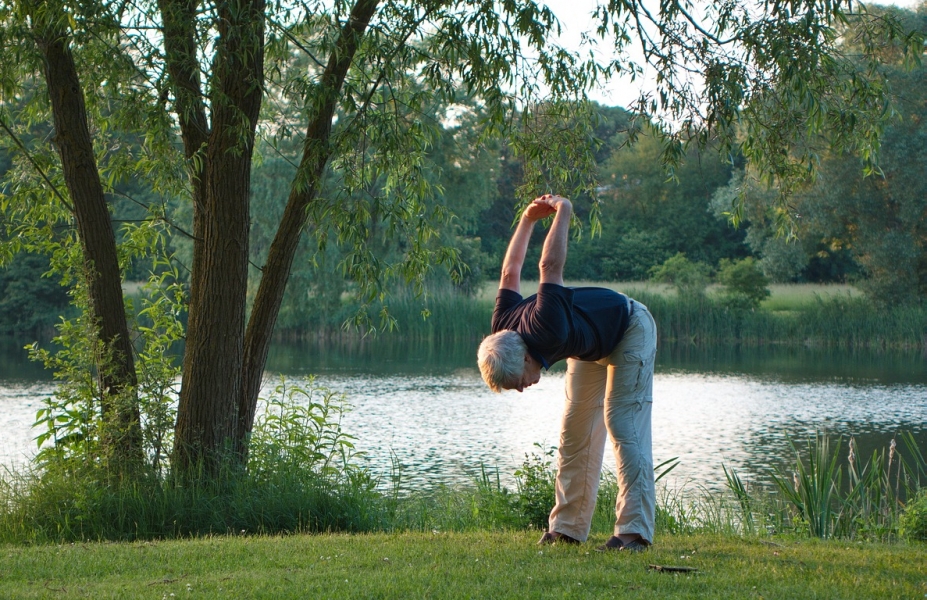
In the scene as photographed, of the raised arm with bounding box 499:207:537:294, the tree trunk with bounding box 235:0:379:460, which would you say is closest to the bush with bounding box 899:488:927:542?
the raised arm with bounding box 499:207:537:294

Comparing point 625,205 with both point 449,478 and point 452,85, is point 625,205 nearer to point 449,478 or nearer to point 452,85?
point 449,478

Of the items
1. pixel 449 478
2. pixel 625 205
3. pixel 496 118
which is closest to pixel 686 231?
pixel 625 205

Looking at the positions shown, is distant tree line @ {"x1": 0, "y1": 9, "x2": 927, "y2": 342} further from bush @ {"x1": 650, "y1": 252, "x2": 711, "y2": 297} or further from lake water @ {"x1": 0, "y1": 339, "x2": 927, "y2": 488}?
lake water @ {"x1": 0, "y1": 339, "x2": 927, "y2": 488}

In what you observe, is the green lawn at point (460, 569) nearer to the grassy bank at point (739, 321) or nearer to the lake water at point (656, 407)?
the lake water at point (656, 407)

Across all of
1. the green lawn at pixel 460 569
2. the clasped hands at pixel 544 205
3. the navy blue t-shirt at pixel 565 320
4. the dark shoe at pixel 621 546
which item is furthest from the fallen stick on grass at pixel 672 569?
the clasped hands at pixel 544 205

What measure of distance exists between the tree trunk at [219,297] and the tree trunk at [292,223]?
0.25m

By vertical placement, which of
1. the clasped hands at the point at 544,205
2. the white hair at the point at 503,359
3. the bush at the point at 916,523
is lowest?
the bush at the point at 916,523

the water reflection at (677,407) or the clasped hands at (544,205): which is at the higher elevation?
the clasped hands at (544,205)

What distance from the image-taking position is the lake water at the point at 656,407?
38.4ft

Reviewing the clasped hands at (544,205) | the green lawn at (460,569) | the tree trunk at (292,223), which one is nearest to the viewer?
the green lawn at (460,569)

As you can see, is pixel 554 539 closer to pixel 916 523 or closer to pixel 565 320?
pixel 565 320

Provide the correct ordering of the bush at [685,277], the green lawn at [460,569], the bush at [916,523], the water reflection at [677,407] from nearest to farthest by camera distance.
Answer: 1. the green lawn at [460,569]
2. the bush at [916,523]
3. the water reflection at [677,407]
4. the bush at [685,277]

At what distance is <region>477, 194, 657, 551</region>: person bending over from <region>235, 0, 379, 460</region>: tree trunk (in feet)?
8.31

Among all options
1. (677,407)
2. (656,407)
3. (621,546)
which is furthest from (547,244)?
(677,407)
